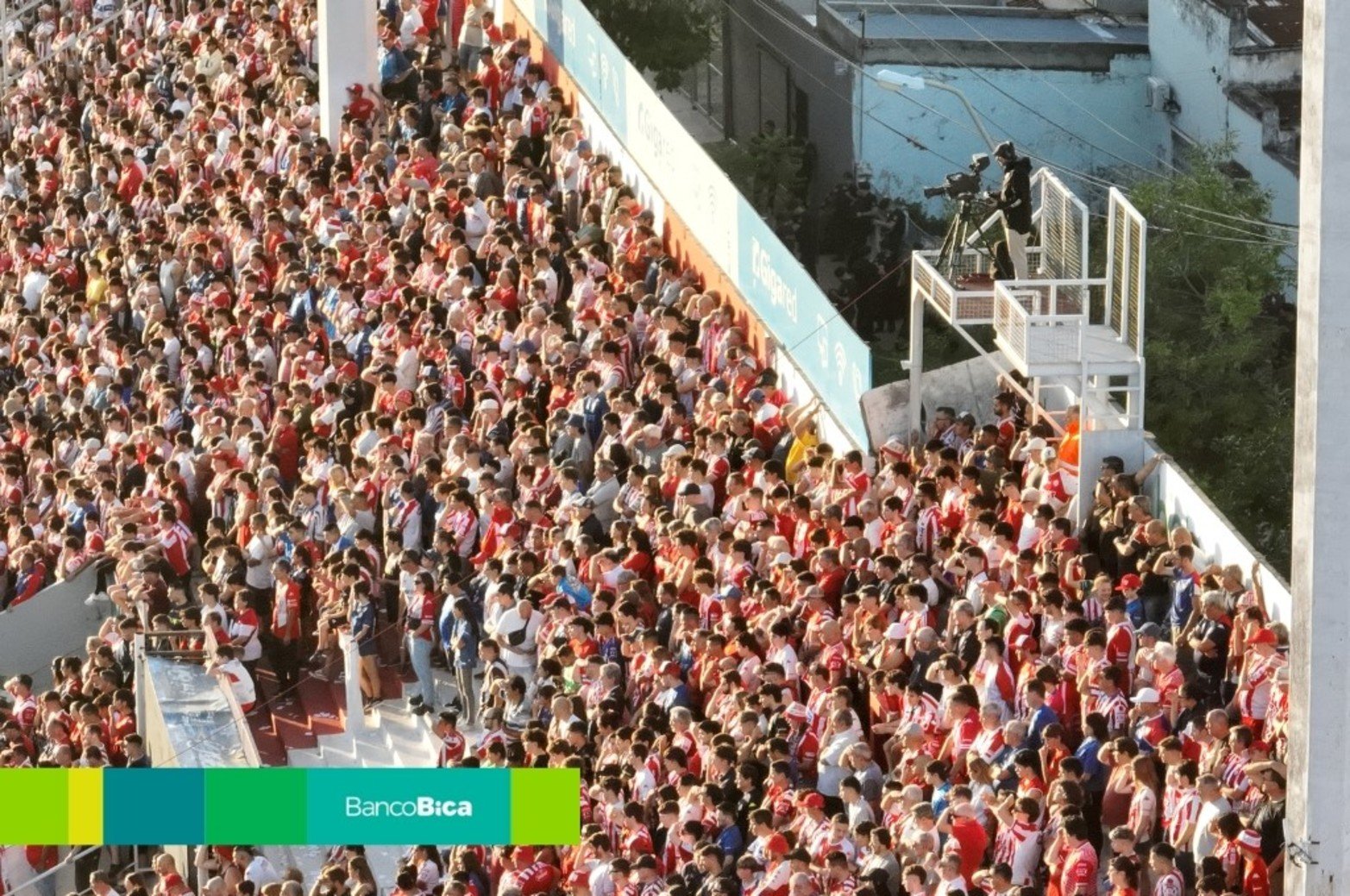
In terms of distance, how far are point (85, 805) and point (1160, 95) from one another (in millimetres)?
18786

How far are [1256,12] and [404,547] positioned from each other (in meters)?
16.4

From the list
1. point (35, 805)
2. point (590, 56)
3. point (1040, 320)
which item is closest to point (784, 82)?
point (590, 56)

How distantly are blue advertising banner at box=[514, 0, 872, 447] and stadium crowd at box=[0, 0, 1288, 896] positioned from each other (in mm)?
310

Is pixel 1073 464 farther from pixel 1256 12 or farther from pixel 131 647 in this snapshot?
pixel 1256 12

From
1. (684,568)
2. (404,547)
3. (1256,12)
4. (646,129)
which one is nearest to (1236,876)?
(684,568)

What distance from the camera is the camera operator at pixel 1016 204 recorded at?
68.7 ft

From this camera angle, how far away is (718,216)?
25.1 metres

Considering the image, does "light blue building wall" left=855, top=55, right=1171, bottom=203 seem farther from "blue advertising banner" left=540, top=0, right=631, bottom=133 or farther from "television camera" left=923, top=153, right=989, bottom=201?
"television camera" left=923, top=153, right=989, bottom=201

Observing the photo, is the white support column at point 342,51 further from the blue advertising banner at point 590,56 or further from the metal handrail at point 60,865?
the metal handrail at point 60,865

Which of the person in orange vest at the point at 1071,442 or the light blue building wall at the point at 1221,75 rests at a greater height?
the light blue building wall at the point at 1221,75

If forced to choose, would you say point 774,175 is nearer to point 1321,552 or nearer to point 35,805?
point 35,805

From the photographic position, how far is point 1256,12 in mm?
35938

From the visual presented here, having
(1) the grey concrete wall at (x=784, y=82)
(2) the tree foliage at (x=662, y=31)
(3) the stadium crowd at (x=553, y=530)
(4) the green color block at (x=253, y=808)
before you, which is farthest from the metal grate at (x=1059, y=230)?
(2) the tree foliage at (x=662, y=31)

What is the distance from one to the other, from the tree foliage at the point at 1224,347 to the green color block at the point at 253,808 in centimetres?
Result: 1155
